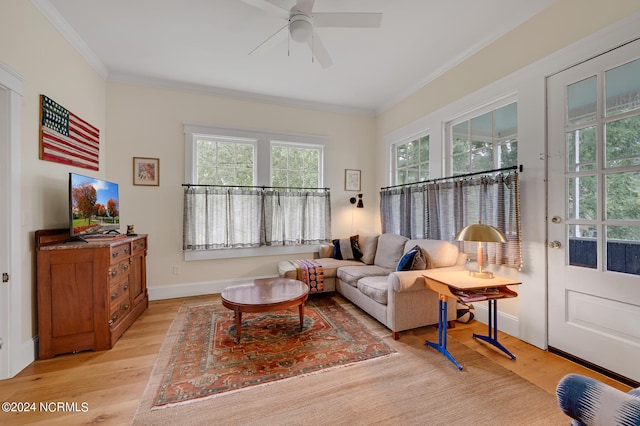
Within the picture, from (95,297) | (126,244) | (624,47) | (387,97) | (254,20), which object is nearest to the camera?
(624,47)

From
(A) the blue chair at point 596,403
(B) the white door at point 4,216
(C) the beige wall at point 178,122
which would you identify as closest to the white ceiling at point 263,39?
(C) the beige wall at point 178,122

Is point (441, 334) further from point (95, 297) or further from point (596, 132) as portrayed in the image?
point (95, 297)

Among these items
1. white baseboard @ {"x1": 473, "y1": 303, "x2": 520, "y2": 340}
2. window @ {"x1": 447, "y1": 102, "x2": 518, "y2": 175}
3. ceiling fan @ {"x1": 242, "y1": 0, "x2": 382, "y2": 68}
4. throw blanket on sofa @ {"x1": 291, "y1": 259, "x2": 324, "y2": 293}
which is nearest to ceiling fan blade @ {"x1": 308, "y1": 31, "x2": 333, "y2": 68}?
ceiling fan @ {"x1": 242, "y1": 0, "x2": 382, "y2": 68}

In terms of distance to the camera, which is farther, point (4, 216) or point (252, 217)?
point (252, 217)

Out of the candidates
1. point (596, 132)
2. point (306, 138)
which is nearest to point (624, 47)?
point (596, 132)

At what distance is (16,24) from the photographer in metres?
1.98

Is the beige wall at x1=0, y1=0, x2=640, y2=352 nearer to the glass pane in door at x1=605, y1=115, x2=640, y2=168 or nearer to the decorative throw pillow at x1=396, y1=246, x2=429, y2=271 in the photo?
the glass pane in door at x1=605, y1=115, x2=640, y2=168

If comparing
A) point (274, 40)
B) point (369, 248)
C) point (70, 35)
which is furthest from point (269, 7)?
point (369, 248)

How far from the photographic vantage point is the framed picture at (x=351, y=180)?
4543 millimetres

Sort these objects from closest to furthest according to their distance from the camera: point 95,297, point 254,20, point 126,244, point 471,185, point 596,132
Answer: point 596,132
point 95,297
point 254,20
point 126,244
point 471,185

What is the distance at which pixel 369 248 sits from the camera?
389cm

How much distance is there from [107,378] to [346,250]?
9.61 feet

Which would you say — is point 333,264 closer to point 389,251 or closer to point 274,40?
point 389,251

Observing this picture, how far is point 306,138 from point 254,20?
6.51 ft
